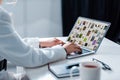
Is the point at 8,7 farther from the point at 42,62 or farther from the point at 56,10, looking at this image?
the point at 42,62

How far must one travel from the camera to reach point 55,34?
313cm

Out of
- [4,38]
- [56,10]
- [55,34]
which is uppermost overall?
[4,38]

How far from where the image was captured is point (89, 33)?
1572 millimetres

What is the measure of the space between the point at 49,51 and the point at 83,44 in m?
0.35

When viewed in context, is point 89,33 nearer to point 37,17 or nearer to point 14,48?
point 14,48

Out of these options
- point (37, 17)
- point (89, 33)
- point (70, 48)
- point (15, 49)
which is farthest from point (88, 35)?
point (37, 17)

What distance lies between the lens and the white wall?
2885mm

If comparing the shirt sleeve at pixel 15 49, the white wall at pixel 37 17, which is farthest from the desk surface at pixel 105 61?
the white wall at pixel 37 17

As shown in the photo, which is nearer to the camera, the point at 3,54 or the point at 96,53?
the point at 3,54

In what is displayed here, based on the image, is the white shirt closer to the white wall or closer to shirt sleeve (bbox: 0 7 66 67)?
shirt sleeve (bbox: 0 7 66 67)

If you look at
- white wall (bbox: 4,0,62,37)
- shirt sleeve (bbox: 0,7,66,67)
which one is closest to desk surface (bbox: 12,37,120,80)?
shirt sleeve (bbox: 0,7,66,67)

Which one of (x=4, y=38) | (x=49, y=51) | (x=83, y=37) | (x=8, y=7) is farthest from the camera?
(x=8, y=7)

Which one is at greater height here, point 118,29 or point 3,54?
point 3,54

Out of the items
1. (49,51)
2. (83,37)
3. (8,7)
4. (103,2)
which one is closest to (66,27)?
(103,2)
